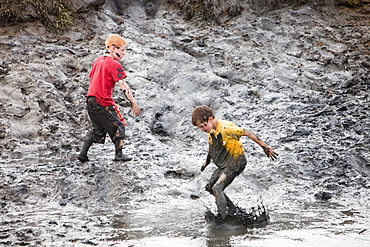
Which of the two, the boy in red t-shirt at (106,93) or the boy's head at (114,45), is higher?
the boy's head at (114,45)

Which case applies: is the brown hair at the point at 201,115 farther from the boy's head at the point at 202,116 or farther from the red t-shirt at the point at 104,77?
the red t-shirt at the point at 104,77

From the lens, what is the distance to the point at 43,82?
26.6ft

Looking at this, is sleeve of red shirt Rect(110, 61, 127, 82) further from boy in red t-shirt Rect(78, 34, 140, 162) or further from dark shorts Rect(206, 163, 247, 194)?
dark shorts Rect(206, 163, 247, 194)

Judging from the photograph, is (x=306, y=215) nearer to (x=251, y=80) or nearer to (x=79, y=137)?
(x=79, y=137)

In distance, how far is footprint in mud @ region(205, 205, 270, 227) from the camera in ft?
14.9

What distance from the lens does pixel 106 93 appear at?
592 cm

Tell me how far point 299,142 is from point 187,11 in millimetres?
5972

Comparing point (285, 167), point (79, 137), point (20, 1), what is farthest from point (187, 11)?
point (285, 167)

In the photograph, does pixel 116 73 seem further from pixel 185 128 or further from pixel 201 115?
pixel 185 128

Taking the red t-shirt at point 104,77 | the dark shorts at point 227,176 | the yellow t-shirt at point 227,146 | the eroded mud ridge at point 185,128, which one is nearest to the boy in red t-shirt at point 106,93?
the red t-shirt at point 104,77

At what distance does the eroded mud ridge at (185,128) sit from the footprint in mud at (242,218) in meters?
0.05

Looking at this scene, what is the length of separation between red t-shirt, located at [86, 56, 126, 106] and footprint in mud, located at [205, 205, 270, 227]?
236 centimetres

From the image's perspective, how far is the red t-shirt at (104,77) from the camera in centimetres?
580

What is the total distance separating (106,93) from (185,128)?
96.6 inches
